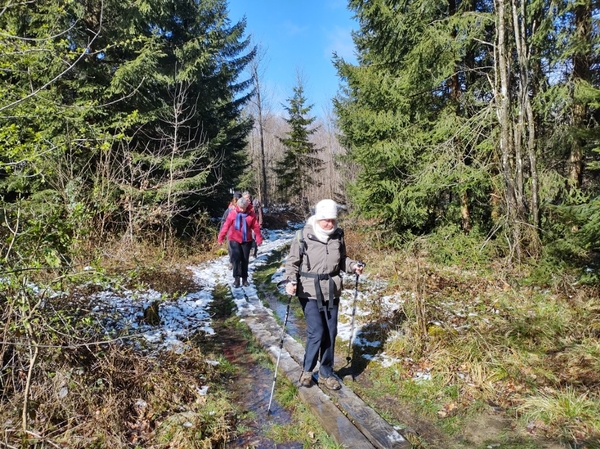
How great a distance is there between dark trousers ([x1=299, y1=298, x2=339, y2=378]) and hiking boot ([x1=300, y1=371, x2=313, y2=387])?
6 centimetres

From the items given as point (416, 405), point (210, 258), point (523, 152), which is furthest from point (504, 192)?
point (210, 258)

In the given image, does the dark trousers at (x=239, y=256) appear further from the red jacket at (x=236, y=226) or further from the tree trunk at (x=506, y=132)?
the tree trunk at (x=506, y=132)

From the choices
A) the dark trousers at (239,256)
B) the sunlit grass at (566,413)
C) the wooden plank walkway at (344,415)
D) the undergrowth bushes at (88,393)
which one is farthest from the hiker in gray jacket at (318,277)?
the dark trousers at (239,256)

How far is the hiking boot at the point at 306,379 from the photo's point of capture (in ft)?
15.1

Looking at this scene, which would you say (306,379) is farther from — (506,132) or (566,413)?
(506,132)

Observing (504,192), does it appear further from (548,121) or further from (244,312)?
(244,312)

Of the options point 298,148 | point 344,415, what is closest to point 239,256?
point 344,415

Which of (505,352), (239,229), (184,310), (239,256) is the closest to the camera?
(505,352)

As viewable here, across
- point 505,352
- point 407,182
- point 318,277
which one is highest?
point 407,182

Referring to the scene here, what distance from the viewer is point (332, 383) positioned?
180 inches

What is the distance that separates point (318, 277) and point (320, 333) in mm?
715

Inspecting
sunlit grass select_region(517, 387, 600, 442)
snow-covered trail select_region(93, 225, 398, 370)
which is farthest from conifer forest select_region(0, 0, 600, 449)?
snow-covered trail select_region(93, 225, 398, 370)

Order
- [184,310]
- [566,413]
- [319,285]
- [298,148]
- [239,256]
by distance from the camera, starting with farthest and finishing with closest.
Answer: [298,148] → [239,256] → [184,310] → [319,285] → [566,413]

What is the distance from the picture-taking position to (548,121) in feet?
30.7
